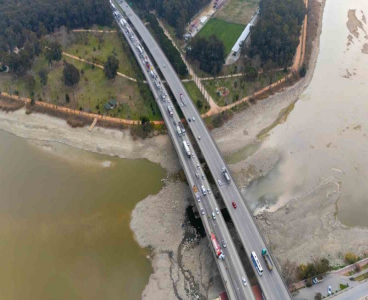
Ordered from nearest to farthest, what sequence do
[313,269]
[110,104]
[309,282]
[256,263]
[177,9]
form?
[256,263] < [309,282] < [313,269] < [110,104] < [177,9]

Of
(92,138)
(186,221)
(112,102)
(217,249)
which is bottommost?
(217,249)

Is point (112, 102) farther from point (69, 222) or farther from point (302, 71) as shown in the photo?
point (302, 71)

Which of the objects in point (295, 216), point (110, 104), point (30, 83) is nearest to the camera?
point (295, 216)

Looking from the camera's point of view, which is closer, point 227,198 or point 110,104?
point 227,198

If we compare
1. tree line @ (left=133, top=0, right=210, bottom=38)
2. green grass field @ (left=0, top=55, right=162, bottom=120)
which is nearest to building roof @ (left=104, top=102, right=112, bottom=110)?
green grass field @ (left=0, top=55, right=162, bottom=120)

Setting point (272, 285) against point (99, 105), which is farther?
point (99, 105)

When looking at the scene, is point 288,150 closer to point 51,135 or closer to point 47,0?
point 51,135

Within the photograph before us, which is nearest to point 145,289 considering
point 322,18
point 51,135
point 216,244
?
point 216,244

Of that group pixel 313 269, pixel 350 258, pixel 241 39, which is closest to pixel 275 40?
pixel 241 39
